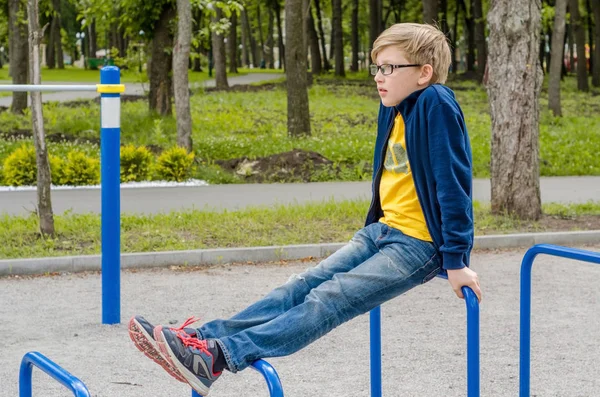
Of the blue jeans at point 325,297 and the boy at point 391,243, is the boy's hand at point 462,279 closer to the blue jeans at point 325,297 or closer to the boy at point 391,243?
the boy at point 391,243

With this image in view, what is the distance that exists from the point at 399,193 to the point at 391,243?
212 mm

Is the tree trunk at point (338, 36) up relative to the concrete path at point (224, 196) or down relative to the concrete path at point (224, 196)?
up

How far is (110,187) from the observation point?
6.26 meters

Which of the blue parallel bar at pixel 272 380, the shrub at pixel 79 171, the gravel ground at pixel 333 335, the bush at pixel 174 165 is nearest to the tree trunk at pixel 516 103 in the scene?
the gravel ground at pixel 333 335

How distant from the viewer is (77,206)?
11.3 meters

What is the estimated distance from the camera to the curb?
8.00m

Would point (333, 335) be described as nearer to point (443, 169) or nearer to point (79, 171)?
point (443, 169)

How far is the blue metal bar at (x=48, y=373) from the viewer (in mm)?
2626

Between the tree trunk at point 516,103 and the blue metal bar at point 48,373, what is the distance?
25.2 feet

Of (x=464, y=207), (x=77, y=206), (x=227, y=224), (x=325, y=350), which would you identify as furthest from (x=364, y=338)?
(x=77, y=206)

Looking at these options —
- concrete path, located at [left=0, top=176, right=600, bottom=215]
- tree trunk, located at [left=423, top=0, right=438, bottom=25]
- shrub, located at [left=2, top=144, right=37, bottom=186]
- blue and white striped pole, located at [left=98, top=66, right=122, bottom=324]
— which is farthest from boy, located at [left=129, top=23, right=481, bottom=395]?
tree trunk, located at [left=423, top=0, right=438, bottom=25]

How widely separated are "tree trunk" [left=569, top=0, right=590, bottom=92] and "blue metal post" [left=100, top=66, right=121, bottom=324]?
89.4 feet

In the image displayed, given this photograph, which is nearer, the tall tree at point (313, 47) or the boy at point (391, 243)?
the boy at point (391, 243)

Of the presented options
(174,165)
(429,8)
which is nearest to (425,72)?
(174,165)
